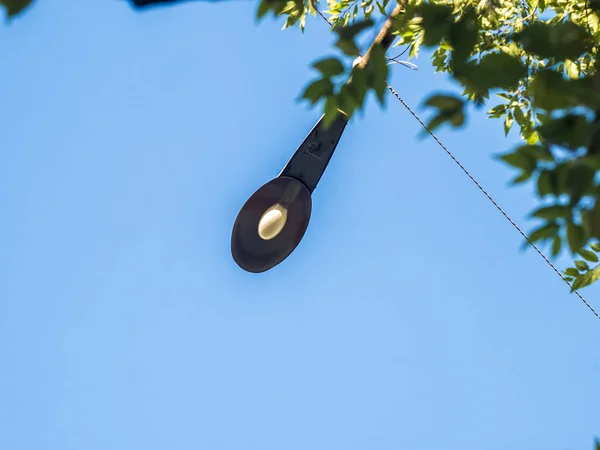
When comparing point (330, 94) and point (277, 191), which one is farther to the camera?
point (277, 191)

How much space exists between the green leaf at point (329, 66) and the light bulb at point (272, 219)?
168 centimetres

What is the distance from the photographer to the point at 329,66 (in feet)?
6.42

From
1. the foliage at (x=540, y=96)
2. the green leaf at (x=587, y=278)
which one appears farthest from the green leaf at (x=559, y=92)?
the green leaf at (x=587, y=278)

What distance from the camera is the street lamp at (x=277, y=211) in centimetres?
360

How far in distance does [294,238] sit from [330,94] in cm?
178

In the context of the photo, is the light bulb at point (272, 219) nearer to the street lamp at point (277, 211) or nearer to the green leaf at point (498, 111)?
the street lamp at point (277, 211)

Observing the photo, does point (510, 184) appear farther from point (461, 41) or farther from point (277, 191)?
point (277, 191)

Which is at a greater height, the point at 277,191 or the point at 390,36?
the point at 390,36

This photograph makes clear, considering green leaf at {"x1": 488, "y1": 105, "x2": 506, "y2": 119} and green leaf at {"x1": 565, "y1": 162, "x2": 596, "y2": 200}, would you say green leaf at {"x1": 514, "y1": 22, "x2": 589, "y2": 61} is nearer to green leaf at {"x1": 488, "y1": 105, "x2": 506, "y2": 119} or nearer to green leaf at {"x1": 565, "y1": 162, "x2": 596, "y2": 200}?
green leaf at {"x1": 565, "y1": 162, "x2": 596, "y2": 200}

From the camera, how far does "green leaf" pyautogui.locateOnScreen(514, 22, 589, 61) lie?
1.70 meters

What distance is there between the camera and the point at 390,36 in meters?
3.19

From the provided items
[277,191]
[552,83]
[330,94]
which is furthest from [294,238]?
[552,83]

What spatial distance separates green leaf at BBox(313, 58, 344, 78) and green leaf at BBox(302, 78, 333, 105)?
2 centimetres

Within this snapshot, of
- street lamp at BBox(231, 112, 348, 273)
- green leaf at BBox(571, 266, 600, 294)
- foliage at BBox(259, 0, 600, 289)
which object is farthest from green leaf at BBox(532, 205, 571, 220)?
street lamp at BBox(231, 112, 348, 273)
